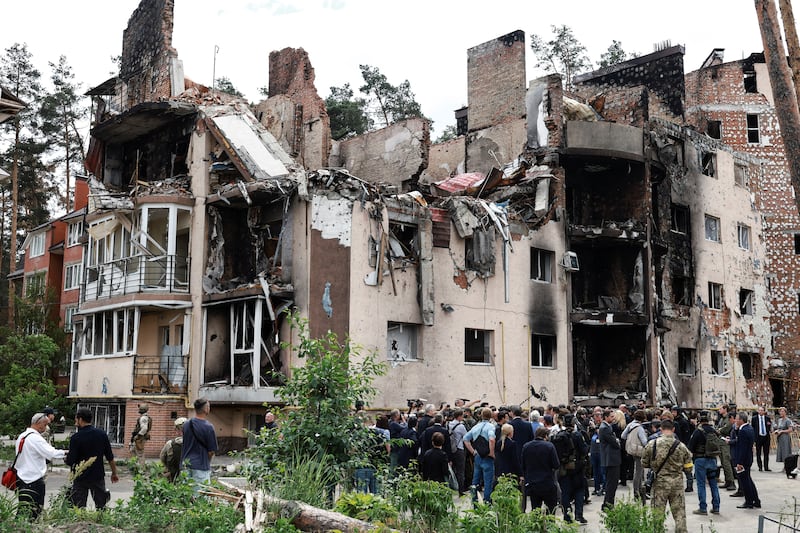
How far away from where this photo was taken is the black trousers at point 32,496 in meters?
9.32

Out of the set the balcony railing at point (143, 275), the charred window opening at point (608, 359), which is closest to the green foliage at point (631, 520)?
the balcony railing at point (143, 275)

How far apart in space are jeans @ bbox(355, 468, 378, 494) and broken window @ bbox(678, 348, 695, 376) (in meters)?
24.1

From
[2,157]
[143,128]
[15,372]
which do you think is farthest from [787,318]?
[2,157]

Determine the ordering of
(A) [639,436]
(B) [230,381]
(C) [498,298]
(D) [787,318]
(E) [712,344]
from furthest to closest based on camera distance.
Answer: (D) [787,318], (E) [712,344], (C) [498,298], (B) [230,381], (A) [639,436]

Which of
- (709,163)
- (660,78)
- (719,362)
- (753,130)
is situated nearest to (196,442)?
(719,362)

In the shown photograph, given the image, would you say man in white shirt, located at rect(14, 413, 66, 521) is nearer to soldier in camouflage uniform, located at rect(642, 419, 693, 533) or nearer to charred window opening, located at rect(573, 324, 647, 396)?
soldier in camouflage uniform, located at rect(642, 419, 693, 533)

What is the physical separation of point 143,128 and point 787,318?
31.3 meters

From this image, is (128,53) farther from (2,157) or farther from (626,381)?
(626,381)

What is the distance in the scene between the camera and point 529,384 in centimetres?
2781

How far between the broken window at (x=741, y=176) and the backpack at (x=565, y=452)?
2828 cm

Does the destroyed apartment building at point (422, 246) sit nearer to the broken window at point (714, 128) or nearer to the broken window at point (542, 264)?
the broken window at point (542, 264)

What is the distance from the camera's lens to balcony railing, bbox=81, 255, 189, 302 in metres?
26.8

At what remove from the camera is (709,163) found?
36406 mm

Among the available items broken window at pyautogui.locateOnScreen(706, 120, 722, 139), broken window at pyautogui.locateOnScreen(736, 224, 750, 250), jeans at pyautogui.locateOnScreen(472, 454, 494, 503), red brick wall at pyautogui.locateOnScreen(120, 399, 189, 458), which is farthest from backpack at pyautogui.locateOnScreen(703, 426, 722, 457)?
broken window at pyautogui.locateOnScreen(706, 120, 722, 139)
